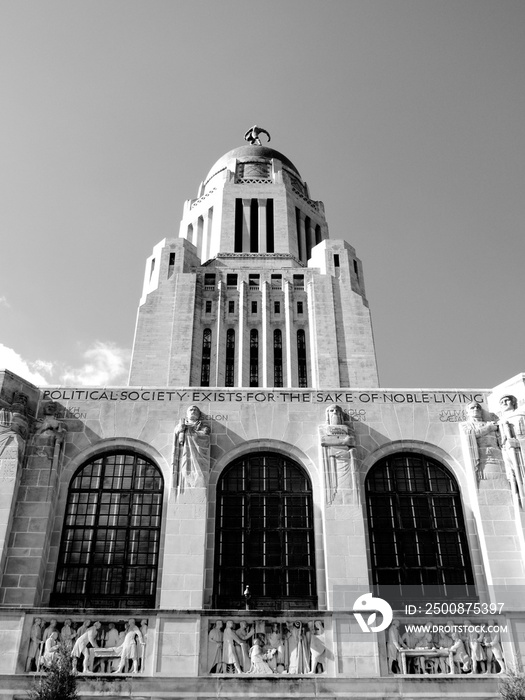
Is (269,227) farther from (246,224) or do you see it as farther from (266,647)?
(266,647)

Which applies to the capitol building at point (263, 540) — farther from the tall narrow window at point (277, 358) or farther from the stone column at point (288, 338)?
the tall narrow window at point (277, 358)

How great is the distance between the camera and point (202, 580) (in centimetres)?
2375

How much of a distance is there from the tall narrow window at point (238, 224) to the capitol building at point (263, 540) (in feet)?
146

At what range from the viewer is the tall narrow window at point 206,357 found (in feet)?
193

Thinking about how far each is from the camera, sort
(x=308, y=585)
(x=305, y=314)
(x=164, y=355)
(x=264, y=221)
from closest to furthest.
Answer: (x=308, y=585)
(x=164, y=355)
(x=305, y=314)
(x=264, y=221)

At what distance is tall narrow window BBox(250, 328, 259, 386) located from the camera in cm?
5966

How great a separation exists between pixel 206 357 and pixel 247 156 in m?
28.8

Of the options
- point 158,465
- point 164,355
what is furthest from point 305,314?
point 158,465

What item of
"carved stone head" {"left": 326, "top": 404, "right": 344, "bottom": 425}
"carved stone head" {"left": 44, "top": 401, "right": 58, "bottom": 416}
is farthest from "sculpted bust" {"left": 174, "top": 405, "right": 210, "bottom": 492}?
"carved stone head" {"left": 44, "top": 401, "right": 58, "bottom": 416}

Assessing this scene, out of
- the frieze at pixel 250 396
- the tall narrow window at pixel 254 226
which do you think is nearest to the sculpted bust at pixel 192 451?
the frieze at pixel 250 396

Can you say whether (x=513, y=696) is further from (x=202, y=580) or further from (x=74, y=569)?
(x=74, y=569)

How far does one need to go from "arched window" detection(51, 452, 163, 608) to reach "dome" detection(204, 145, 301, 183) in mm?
57689

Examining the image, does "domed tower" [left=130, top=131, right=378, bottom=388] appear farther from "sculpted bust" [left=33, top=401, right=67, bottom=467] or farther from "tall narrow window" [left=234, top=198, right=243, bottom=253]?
"sculpted bust" [left=33, top=401, right=67, bottom=467]

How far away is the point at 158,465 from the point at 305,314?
38.1 metres
